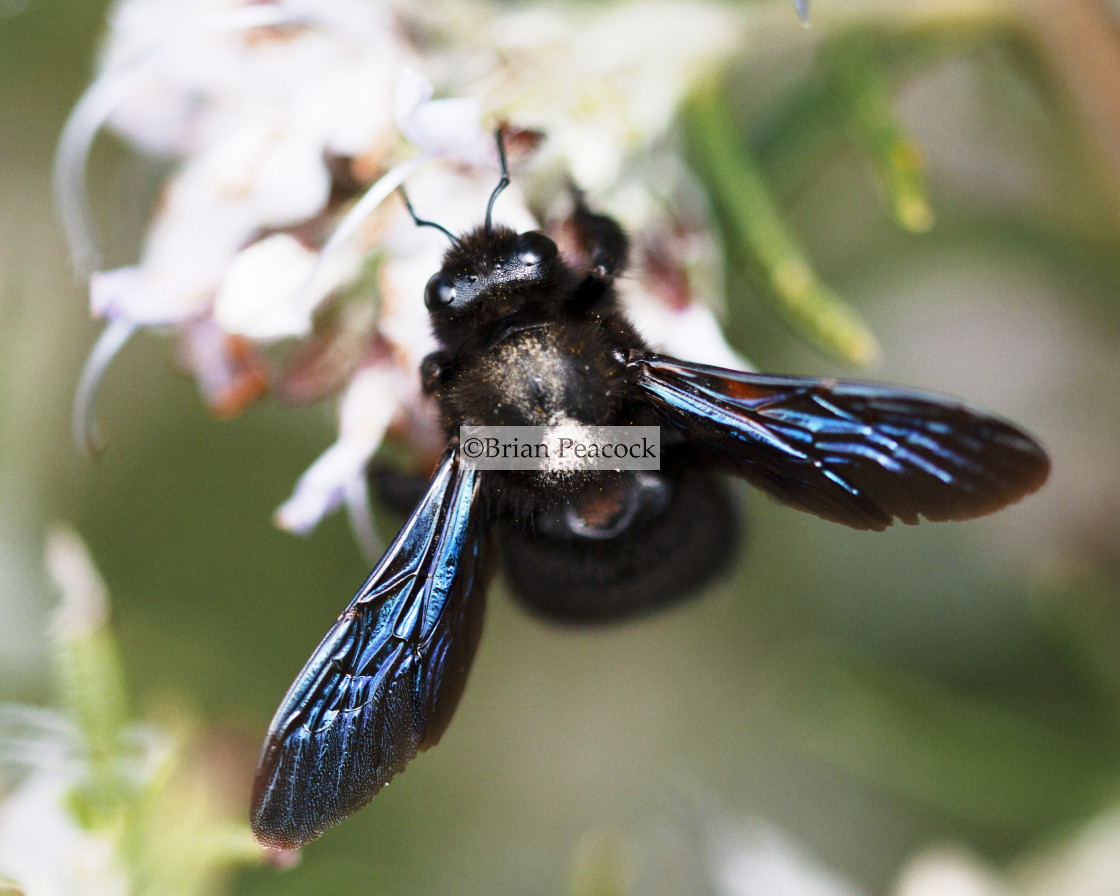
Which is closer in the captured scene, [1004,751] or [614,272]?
[614,272]

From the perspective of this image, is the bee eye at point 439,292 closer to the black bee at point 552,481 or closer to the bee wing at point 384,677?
the black bee at point 552,481

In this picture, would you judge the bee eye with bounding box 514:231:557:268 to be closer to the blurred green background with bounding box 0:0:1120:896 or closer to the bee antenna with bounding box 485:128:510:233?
the bee antenna with bounding box 485:128:510:233

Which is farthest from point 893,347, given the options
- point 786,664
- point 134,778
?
point 134,778

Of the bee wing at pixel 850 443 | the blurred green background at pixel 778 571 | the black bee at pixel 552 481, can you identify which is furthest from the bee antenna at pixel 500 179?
the blurred green background at pixel 778 571

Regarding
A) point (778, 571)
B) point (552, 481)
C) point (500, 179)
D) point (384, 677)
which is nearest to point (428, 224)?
point (500, 179)

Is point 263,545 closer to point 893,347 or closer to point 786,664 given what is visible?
point 786,664

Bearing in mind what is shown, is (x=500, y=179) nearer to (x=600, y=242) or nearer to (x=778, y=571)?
(x=600, y=242)
